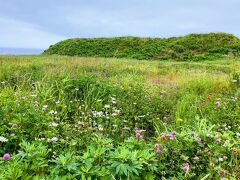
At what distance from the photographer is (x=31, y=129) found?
4.23 meters

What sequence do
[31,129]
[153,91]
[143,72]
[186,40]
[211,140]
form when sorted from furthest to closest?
[186,40] → [143,72] → [153,91] → [31,129] → [211,140]

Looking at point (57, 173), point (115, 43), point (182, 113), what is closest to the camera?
point (57, 173)

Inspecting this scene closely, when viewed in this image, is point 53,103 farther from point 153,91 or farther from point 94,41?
point 94,41

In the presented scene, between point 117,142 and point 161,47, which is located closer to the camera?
point 117,142

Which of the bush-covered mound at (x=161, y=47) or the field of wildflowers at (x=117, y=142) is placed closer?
the field of wildflowers at (x=117, y=142)

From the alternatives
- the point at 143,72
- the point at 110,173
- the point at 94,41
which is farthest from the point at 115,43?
the point at 110,173

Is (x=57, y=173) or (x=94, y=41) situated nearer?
(x=57, y=173)

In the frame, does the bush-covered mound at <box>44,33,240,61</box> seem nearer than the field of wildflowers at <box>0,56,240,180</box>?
No

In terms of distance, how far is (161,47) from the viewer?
30688 mm

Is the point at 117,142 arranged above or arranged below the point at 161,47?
below

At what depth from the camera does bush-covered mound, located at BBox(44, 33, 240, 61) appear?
2856 centimetres

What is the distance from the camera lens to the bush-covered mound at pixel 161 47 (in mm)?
28562

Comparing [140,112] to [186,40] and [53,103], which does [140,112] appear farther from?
Result: [186,40]

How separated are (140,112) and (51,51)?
31261 mm
